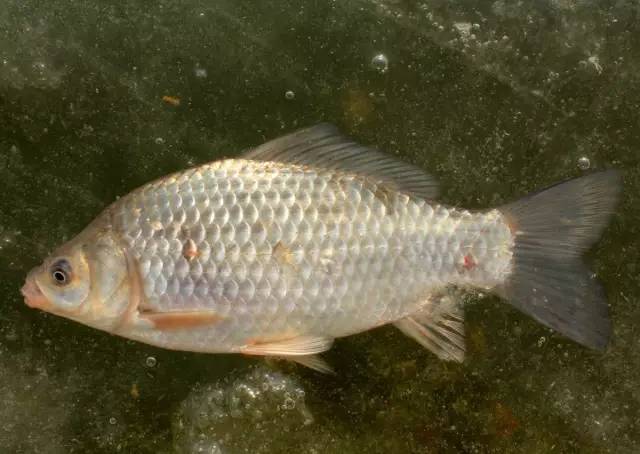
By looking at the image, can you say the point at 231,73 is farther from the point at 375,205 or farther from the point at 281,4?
the point at 375,205

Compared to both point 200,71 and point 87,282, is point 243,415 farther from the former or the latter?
point 200,71

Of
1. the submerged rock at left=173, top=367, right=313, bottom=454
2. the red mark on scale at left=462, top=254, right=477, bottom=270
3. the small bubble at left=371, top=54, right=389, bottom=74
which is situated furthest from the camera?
the small bubble at left=371, top=54, right=389, bottom=74

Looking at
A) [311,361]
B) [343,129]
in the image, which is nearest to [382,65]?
[343,129]

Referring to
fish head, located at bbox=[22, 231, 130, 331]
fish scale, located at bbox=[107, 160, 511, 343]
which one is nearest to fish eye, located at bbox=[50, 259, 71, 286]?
fish head, located at bbox=[22, 231, 130, 331]

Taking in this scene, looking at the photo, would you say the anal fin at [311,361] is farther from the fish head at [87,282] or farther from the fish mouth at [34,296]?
the fish mouth at [34,296]

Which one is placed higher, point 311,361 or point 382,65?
point 382,65

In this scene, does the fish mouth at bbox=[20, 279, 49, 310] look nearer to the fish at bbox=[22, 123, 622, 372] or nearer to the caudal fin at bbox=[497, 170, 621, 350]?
the fish at bbox=[22, 123, 622, 372]
